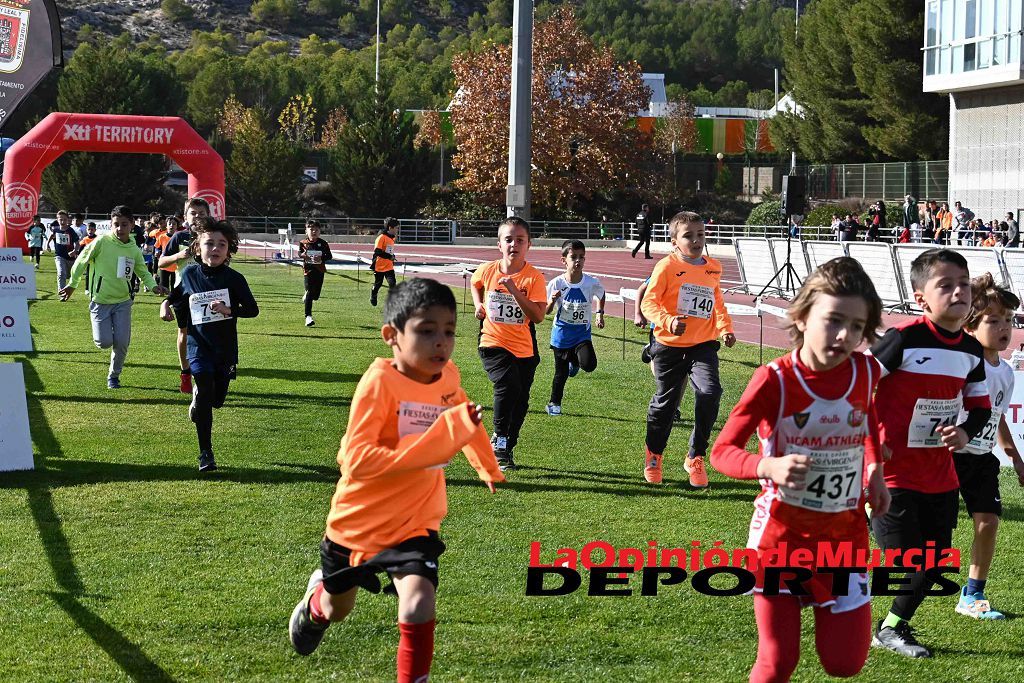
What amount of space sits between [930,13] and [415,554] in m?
48.0

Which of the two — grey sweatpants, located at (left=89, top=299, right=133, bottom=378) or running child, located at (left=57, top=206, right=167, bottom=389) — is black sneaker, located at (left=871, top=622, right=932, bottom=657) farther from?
grey sweatpants, located at (left=89, top=299, right=133, bottom=378)

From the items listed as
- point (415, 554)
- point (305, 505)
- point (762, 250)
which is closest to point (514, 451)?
point (305, 505)

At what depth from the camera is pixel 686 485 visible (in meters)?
9.84

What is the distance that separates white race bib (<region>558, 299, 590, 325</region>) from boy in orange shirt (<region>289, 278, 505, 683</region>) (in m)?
8.60

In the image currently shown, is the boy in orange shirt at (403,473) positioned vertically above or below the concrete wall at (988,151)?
below

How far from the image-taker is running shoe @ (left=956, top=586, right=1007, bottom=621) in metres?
6.46

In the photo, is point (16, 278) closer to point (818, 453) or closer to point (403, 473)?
point (403, 473)

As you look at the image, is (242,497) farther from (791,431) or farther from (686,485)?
(791,431)

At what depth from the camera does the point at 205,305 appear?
998cm

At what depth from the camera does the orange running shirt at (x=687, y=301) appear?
9.73 meters

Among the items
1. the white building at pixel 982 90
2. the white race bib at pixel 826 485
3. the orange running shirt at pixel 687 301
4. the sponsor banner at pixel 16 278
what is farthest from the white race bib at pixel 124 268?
the white building at pixel 982 90

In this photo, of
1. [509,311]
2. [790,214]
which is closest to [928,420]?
[509,311]

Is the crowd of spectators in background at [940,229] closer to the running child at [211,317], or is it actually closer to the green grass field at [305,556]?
the green grass field at [305,556]

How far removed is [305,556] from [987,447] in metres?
3.79
